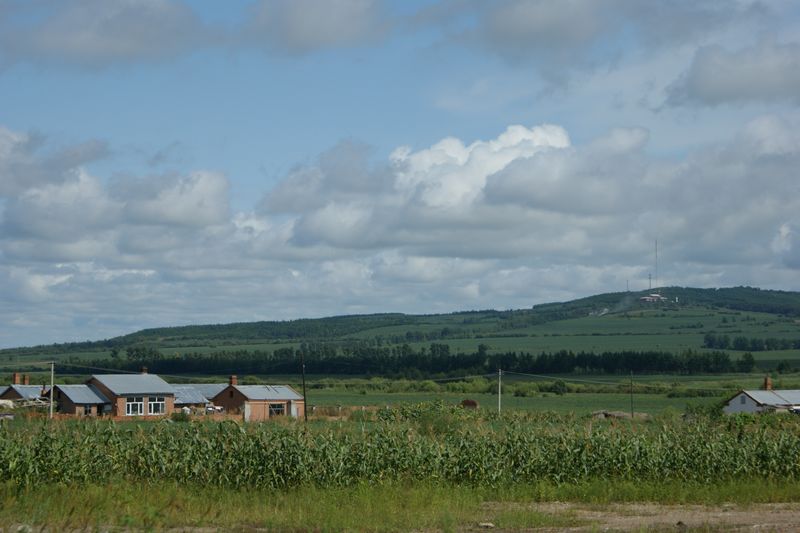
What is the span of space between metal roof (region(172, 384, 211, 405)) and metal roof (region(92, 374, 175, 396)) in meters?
1.70

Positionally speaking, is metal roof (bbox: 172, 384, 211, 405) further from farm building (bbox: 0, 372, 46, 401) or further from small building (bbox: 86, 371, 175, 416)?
farm building (bbox: 0, 372, 46, 401)

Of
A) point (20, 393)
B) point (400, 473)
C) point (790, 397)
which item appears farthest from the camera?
point (20, 393)

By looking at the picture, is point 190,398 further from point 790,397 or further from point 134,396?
point 790,397

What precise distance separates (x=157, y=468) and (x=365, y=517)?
9.88 meters

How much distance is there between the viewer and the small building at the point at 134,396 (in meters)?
94.2

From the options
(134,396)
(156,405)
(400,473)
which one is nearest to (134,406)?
(134,396)

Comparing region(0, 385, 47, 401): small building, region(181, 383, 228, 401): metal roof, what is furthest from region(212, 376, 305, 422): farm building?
region(0, 385, 47, 401): small building

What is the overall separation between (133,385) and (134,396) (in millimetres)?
1911

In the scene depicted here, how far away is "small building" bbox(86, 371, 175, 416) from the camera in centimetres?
9425

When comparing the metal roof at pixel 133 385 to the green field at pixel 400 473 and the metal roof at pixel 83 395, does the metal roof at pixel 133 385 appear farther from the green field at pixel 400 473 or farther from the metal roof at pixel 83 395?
the green field at pixel 400 473

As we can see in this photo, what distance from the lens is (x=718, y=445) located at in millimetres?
33625

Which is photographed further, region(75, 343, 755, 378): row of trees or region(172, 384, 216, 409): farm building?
region(75, 343, 755, 378): row of trees

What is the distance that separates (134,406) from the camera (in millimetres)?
95250

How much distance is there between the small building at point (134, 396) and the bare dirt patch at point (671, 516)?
234 ft
